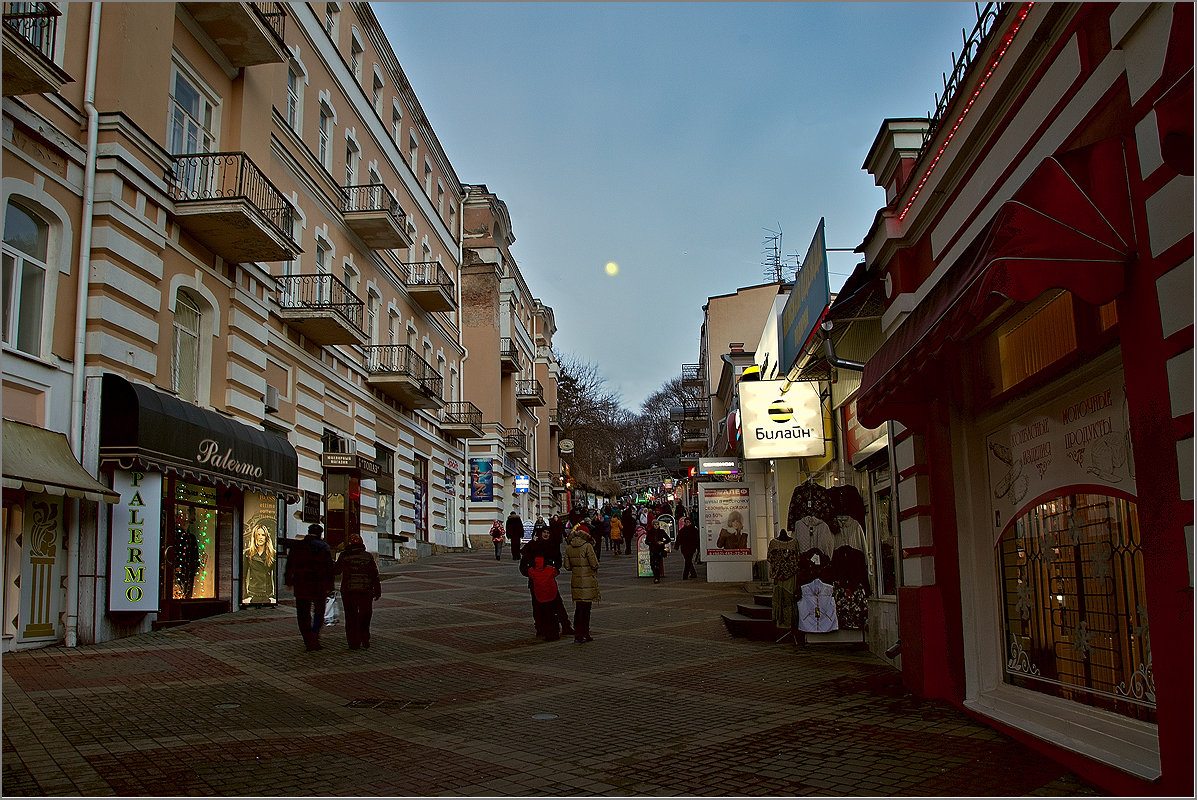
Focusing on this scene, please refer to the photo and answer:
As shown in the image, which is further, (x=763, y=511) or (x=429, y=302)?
(x=429, y=302)

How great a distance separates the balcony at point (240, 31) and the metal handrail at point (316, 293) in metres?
4.58

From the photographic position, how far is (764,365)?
21.6 m

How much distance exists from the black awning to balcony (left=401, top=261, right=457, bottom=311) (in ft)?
46.2

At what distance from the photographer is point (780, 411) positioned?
1523 centimetres

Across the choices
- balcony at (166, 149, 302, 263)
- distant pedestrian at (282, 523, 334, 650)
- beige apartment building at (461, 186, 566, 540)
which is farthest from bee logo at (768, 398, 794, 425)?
beige apartment building at (461, 186, 566, 540)

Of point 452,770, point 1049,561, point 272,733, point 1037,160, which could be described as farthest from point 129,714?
point 1037,160

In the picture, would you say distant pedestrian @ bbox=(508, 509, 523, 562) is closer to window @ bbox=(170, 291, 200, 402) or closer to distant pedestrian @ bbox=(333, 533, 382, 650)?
Answer: window @ bbox=(170, 291, 200, 402)

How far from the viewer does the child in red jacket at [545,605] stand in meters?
13.6

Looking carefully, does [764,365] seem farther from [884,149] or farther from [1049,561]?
[1049,561]

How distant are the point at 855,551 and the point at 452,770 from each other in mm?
7745

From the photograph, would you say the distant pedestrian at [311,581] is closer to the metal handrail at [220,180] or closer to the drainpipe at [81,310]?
the drainpipe at [81,310]

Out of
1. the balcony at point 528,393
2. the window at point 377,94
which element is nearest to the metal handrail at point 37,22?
the window at point 377,94

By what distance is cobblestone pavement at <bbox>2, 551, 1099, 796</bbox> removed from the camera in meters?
5.96

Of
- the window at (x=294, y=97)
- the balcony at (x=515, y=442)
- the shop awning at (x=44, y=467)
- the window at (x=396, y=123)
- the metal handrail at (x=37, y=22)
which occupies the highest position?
the window at (x=396, y=123)
